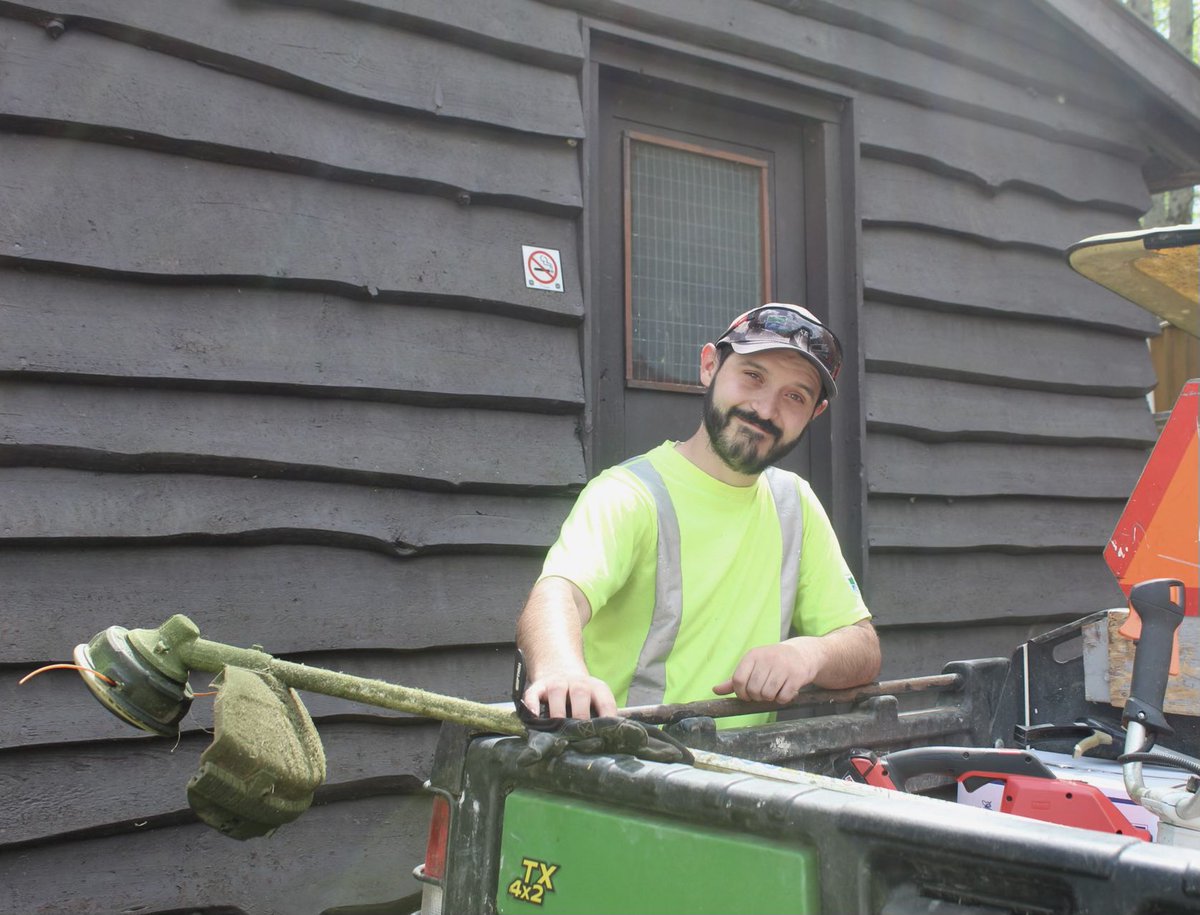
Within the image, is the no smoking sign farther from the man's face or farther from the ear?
the man's face

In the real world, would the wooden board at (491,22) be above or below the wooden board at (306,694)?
above

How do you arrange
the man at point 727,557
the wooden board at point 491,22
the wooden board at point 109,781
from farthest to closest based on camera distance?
the wooden board at point 491,22, the wooden board at point 109,781, the man at point 727,557

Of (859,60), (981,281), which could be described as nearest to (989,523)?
(981,281)

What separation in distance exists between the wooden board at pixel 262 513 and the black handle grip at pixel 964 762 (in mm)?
1471

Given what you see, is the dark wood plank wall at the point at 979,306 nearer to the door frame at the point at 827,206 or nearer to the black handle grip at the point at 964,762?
the door frame at the point at 827,206

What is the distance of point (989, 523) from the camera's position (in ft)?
13.9

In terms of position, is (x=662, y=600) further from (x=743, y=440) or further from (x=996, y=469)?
(x=996, y=469)

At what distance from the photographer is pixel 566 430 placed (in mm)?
3223

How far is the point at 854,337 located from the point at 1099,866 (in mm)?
3133

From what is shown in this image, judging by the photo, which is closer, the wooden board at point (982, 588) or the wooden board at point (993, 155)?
the wooden board at point (982, 588)

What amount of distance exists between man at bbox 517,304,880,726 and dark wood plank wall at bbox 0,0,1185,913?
0.79 meters

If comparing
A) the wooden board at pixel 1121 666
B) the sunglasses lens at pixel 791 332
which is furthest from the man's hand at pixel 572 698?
the wooden board at pixel 1121 666

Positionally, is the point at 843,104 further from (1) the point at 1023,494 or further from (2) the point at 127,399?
(2) the point at 127,399

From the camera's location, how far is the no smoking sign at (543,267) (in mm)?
3197
